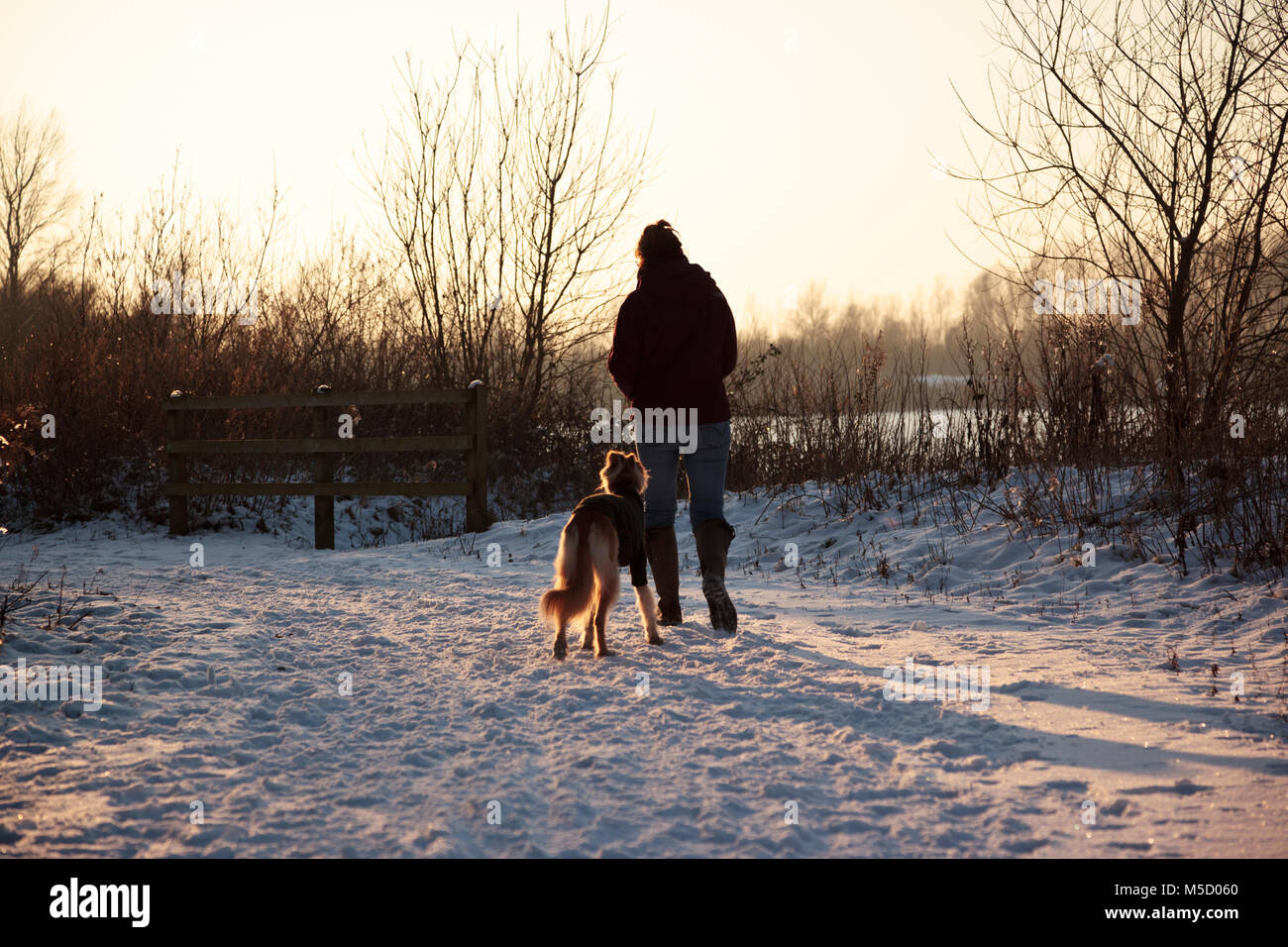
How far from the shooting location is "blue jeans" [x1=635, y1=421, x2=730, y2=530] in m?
5.75

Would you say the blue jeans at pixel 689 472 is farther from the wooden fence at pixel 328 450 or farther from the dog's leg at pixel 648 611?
the wooden fence at pixel 328 450

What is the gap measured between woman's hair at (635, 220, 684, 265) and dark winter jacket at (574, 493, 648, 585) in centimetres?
150

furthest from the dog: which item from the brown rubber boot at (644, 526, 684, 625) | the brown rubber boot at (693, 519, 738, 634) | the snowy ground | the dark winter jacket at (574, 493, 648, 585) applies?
the brown rubber boot at (693, 519, 738, 634)

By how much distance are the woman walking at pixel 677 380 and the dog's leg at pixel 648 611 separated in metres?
0.39

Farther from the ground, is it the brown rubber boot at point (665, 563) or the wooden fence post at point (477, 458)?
the wooden fence post at point (477, 458)

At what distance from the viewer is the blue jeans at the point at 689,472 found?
575cm

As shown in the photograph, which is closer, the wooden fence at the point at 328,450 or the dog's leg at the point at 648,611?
the dog's leg at the point at 648,611

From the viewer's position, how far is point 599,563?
16.8ft

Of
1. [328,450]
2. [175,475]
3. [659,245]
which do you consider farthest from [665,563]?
[175,475]

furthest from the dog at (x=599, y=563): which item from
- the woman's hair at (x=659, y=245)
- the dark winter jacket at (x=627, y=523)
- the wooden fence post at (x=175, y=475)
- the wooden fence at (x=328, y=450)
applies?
the wooden fence post at (x=175, y=475)

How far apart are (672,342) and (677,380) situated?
0.77ft

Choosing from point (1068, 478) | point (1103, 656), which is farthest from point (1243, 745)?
point (1068, 478)

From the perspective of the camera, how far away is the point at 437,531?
13930mm
